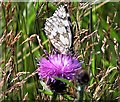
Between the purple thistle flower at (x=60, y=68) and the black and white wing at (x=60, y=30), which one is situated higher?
the black and white wing at (x=60, y=30)

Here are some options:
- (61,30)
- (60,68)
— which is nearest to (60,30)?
(61,30)

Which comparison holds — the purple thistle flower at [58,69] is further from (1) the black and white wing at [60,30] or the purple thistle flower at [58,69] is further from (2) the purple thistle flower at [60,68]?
(1) the black and white wing at [60,30]

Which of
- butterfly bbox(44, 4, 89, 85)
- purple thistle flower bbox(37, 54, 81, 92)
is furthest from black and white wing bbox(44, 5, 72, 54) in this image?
purple thistle flower bbox(37, 54, 81, 92)

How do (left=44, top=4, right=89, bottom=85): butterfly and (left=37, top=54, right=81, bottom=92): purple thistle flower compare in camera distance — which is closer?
(left=37, top=54, right=81, bottom=92): purple thistle flower

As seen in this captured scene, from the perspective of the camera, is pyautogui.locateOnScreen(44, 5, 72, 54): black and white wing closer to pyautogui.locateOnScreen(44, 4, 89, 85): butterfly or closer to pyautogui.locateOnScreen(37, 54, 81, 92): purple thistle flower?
pyautogui.locateOnScreen(44, 4, 89, 85): butterfly

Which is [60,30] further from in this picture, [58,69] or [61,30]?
[58,69]

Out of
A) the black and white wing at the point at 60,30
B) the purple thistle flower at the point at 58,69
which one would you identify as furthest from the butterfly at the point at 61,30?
the purple thistle flower at the point at 58,69

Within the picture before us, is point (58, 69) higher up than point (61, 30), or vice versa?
point (61, 30)
